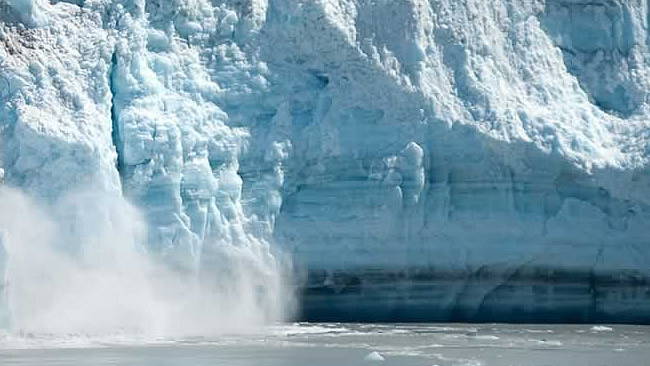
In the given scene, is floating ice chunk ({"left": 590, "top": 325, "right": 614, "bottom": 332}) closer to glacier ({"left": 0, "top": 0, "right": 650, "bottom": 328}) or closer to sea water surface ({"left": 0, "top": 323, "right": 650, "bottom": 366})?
sea water surface ({"left": 0, "top": 323, "right": 650, "bottom": 366})

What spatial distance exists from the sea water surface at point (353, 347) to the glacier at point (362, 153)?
2.57 feet

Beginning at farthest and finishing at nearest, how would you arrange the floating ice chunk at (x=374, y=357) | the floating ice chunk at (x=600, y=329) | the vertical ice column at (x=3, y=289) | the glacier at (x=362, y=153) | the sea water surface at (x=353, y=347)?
the floating ice chunk at (x=600, y=329), the glacier at (x=362, y=153), the vertical ice column at (x=3, y=289), the floating ice chunk at (x=374, y=357), the sea water surface at (x=353, y=347)

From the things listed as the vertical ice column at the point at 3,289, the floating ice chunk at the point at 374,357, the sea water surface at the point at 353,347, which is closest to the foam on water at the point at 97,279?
the vertical ice column at the point at 3,289

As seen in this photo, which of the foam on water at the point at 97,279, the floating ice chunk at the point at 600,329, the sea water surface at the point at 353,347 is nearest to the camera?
the sea water surface at the point at 353,347

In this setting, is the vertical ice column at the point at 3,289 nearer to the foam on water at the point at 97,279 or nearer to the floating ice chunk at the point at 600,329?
the foam on water at the point at 97,279

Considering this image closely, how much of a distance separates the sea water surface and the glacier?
2.57 feet

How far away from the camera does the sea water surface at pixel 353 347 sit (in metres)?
12.7

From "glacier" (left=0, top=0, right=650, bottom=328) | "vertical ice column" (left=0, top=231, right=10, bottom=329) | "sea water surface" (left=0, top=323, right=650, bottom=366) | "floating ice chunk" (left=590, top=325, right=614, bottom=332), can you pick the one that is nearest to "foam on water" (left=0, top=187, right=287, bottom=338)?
"vertical ice column" (left=0, top=231, right=10, bottom=329)

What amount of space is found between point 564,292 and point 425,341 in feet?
10.3

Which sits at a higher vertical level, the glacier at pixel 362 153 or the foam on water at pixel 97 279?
the glacier at pixel 362 153

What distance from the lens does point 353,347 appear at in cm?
1397

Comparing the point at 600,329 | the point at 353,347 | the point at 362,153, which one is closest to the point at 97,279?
the point at 353,347

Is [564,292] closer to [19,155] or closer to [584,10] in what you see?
[584,10]

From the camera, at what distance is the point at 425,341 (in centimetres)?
1478
